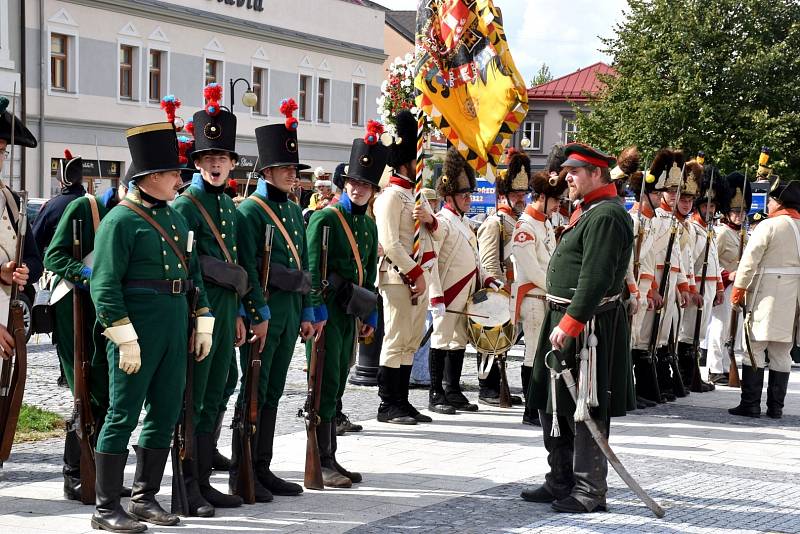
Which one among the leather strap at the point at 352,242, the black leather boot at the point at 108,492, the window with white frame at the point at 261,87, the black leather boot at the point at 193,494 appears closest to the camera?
the black leather boot at the point at 108,492

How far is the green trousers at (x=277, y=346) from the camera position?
24.7 ft

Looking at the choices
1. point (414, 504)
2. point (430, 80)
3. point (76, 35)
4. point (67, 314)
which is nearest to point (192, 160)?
point (67, 314)

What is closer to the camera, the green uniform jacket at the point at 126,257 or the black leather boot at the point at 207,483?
the green uniform jacket at the point at 126,257

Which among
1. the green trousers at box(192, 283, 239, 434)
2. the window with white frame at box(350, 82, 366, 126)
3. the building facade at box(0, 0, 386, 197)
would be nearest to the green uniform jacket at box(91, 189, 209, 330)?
the green trousers at box(192, 283, 239, 434)

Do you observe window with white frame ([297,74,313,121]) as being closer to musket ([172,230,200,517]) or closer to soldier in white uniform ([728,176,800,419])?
soldier in white uniform ([728,176,800,419])

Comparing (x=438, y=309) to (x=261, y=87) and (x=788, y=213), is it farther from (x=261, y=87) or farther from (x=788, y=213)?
(x=261, y=87)

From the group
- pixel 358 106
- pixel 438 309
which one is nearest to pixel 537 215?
pixel 438 309

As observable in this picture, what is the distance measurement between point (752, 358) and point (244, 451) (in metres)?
6.00

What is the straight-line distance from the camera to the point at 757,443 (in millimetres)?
10016

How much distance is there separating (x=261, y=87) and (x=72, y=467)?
1387 inches

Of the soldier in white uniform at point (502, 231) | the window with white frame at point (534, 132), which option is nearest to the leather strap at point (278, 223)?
the soldier in white uniform at point (502, 231)

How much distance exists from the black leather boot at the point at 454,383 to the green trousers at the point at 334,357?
125 inches

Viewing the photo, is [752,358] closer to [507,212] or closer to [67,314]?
[507,212]

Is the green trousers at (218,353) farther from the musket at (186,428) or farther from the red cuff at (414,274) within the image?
the red cuff at (414,274)
